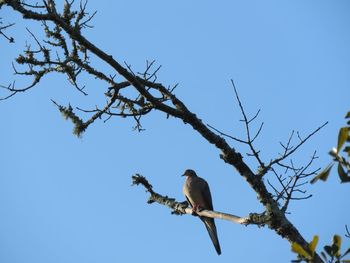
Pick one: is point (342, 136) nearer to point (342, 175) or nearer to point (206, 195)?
point (342, 175)

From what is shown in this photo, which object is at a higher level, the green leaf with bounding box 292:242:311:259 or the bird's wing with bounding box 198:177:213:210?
the bird's wing with bounding box 198:177:213:210

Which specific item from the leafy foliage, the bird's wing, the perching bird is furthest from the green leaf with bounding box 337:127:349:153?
the bird's wing

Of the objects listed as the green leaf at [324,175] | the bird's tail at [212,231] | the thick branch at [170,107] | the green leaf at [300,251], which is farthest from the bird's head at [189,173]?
the green leaf at [324,175]

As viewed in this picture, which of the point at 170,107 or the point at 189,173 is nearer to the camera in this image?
the point at 170,107

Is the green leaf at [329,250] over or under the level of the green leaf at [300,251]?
under

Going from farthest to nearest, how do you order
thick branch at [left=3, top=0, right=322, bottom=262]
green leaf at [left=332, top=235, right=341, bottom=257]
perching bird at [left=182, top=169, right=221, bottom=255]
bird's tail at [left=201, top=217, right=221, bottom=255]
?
1. perching bird at [left=182, top=169, right=221, bottom=255]
2. bird's tail at [left=201, top=217, right=221, bottom=255]
3. thick branch at [left=3, top=0, right=322, bottom=262]
4. green leaf at [left=332, top=235, right=341, bottom=257]

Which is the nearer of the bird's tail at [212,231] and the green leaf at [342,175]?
the green leaf at [342,175]

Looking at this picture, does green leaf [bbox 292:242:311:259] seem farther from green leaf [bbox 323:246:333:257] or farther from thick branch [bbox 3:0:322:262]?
thick branch [bbox 3:0:322:262]

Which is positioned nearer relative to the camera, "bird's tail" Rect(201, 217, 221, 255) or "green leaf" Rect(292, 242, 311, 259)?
"green leaf" Rect(292, 242, 311, 259)

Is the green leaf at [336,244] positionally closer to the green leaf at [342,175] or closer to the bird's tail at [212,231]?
the green leaf at [342,175]

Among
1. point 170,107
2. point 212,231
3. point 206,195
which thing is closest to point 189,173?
point 206,195

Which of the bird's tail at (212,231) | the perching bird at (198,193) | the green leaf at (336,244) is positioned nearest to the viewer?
the green leaf at (336,244)

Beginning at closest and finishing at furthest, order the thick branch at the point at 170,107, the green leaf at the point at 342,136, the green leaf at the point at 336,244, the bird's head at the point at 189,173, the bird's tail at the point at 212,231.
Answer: the green leaf at the point at 342,136 < the green leaf at the point at 336,244 < the thick branch at the point at 170,107 < the bird's tail at the point at 212,231 < the bird's head at the point at 189,173

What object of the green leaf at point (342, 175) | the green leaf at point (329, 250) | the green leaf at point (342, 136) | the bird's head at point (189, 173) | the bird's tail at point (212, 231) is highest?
the bird's head at point (189, 173)
